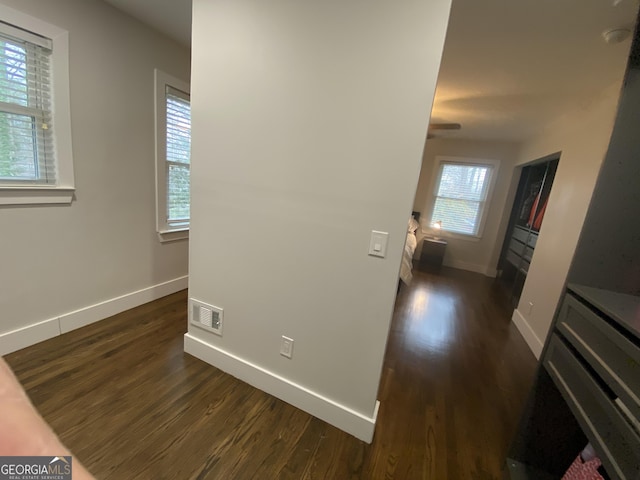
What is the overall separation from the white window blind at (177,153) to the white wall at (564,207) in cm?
362

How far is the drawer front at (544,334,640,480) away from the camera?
2.45 ft

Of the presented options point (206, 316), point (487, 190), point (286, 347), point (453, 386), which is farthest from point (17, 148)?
point (487, 190)

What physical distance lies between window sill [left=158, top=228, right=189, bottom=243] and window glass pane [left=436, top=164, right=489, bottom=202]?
4.86m

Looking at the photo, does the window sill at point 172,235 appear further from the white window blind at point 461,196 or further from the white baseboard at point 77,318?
the white window blind at point 461,196

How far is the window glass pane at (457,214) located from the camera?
5.35 m

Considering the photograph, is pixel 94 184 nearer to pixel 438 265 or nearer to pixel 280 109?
pixel 280 109

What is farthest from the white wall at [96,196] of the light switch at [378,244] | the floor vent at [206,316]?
the light switch at [378,244]

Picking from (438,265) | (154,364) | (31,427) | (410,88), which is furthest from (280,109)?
(438,265)

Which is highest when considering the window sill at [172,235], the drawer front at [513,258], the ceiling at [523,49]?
the ceiling at [523,49]

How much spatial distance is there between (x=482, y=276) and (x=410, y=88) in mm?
4983

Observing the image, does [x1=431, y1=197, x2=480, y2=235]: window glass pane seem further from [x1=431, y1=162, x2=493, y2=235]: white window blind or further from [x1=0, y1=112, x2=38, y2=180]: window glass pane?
[x1=0, y1=112, x2=38, y2=180]: window glass pane

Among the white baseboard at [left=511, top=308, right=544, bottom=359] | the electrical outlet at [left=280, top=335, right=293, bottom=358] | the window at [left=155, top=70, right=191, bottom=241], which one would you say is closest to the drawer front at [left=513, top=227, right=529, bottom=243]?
the white baseboard at [left=511, top=308, right=544, bottom=359]

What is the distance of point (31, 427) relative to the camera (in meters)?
0.65

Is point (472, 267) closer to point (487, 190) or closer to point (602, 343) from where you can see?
point (487, 190)
